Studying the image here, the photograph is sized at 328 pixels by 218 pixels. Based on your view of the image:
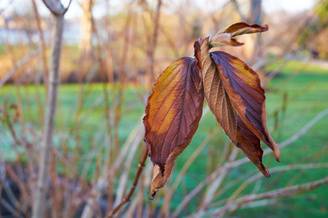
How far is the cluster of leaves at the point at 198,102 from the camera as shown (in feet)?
0.65

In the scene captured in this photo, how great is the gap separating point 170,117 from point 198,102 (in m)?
0.02

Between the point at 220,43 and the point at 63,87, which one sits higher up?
the point at 220,43

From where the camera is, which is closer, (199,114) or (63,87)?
(199,114)

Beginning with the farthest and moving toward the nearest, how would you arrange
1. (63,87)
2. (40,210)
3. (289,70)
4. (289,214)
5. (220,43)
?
(289,70) < (63,87) < (289,214) < (40,210) < (220,43)

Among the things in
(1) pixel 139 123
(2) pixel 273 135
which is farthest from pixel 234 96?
(2) pixel 273 135

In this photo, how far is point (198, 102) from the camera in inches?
8.3

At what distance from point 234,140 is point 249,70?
0.15 ft

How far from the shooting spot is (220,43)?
189mm

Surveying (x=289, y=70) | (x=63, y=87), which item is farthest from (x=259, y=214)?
(x=289, y=70)

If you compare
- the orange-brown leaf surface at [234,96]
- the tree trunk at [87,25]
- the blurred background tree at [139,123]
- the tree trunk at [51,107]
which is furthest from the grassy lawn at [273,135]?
the orange-brown leaf surface at [234,96]

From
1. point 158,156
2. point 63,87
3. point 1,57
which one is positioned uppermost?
point 158,156

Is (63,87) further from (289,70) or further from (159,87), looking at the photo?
(159,87)

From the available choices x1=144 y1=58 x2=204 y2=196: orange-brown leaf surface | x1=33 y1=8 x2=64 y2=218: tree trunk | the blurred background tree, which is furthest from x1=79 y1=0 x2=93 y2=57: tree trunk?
x1=144 y1=58 x2=204 y2=196: orange-brown leaf surface

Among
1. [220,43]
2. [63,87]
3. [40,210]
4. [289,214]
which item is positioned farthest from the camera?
[63,87]
